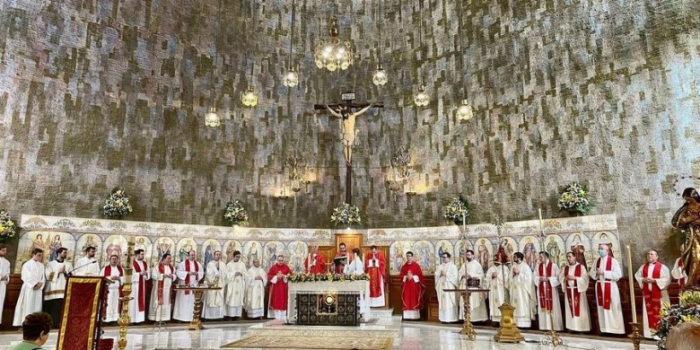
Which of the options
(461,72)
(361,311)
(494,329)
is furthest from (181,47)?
(494,329)

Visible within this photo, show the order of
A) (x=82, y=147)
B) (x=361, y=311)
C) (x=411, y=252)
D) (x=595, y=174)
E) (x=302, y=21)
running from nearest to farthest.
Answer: (x=361, y=311)
(x=595, y=174)
(x=82, y=147)
(x=411, y=252)
(x=302, y=21)

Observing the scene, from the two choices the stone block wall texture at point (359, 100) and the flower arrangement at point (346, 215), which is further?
the flower arrangement at point (346, 215)

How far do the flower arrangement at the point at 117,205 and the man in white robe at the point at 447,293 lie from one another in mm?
10238

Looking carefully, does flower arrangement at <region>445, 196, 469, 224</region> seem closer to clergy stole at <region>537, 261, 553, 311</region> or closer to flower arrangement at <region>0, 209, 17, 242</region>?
clergy stole at <region>537, 261, 553, 311</region>

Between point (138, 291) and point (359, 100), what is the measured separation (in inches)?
410

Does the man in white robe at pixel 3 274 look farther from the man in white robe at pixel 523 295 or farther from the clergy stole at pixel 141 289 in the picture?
the man in white robe at pixel 523 295

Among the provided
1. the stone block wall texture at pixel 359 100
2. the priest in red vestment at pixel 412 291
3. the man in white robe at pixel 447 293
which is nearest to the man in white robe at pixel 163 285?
the stone block wall texture at pixel 359 100

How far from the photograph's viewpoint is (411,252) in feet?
54.7

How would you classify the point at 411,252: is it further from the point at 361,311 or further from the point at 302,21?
the point at 302,21

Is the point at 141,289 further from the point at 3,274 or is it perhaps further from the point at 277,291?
the point at 277,291

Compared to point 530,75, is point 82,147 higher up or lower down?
lower down

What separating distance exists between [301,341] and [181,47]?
11.8 m

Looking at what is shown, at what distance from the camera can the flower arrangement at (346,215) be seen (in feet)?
57.8

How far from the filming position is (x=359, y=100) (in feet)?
62.4
